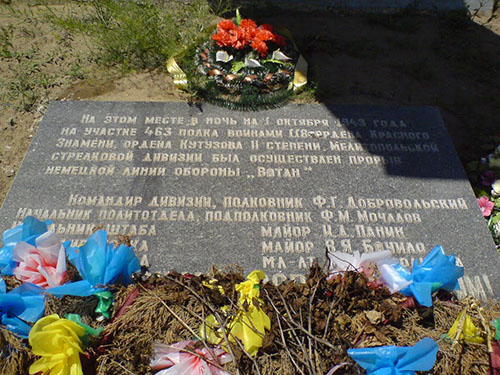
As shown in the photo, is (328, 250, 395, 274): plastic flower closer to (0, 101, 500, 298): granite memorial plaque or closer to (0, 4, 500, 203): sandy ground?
(0, 101, 500, 298): granite memorial plaque

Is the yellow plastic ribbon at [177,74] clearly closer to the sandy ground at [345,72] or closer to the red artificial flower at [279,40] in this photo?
the sandy ground at [345,72]

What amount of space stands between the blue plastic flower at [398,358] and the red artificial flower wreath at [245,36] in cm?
318

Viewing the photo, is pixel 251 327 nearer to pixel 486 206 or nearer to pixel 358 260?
pixel 358 260

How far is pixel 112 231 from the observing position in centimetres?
275

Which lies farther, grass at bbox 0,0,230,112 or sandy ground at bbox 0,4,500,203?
grass at bbox 0,0,230,112

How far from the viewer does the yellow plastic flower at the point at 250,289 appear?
1981 mm

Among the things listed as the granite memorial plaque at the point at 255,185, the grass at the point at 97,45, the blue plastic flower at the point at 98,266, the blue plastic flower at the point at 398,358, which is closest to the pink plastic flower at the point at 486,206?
the granite memorial plaque at the point at 255,185

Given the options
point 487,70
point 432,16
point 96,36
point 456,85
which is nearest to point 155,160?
point 96,36

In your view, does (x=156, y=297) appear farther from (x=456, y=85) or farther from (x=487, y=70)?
(x=487, y=70)

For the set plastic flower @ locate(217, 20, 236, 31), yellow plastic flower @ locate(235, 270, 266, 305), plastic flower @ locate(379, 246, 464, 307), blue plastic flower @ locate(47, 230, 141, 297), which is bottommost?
blue plastic flower @ locate(47, 230, 141, 297)

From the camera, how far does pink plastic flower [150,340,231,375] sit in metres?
1.83

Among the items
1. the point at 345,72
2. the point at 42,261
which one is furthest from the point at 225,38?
the point at 42,261

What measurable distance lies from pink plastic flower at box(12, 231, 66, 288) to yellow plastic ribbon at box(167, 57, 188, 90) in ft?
7.37

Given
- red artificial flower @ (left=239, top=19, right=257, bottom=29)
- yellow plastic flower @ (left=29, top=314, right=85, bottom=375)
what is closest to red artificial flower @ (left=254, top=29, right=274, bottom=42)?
red artificial flower @ (left=239, top=19, right=257, bottom=29)
